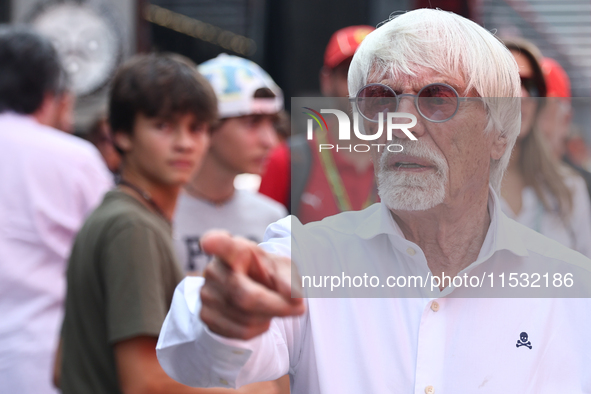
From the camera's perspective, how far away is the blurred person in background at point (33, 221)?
7.48 ft

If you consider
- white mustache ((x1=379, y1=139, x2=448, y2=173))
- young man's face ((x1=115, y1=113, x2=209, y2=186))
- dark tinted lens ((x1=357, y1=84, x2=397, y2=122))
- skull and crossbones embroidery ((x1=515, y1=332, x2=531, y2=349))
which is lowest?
young man's face ((x1=115, y1=113, x2=209, y2=186))

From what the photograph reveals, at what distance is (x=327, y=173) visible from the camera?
1.94m

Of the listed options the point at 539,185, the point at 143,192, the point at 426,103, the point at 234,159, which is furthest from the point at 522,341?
the point at 234,159

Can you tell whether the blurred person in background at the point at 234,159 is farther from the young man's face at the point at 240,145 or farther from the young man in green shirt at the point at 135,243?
the young man in green shirt at the point at 135,243

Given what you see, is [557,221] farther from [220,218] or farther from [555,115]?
[220,218]

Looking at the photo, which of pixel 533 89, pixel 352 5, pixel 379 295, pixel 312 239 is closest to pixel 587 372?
pixel 379 295

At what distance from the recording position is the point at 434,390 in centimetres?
107

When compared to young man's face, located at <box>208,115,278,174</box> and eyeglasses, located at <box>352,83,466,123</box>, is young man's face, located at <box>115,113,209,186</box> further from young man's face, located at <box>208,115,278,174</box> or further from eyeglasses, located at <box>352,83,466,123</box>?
eyeglasses, located at <box>352,83,466,123</box>

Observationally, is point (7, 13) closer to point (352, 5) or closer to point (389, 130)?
point (352, 5)

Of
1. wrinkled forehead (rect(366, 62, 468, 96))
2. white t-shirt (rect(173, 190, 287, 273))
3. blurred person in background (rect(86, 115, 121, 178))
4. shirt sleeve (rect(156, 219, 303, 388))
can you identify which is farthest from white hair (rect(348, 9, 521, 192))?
blurred person in background (rect(86, 115, 121, 178))

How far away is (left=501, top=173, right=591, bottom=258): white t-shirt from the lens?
117cm

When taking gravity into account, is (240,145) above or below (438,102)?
below

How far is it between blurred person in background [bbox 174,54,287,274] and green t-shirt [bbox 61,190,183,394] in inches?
36.7

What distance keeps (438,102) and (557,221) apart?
539 millimetres
